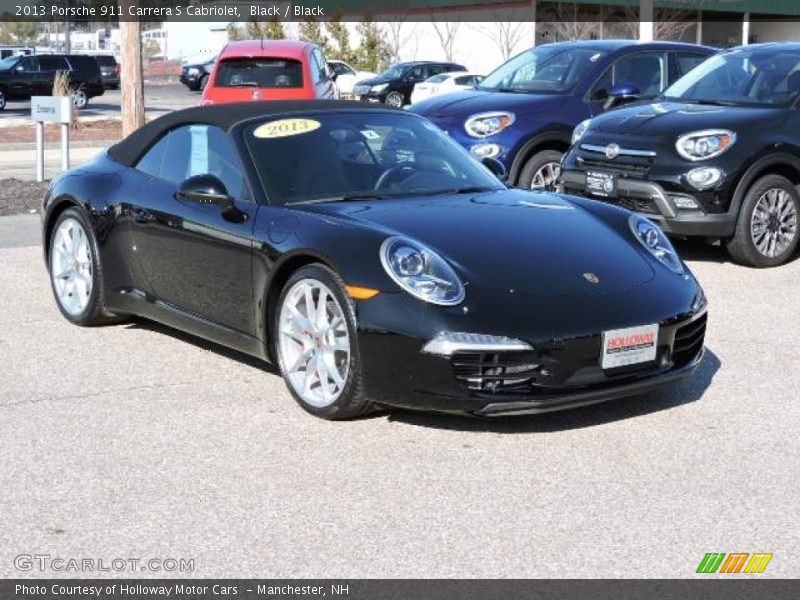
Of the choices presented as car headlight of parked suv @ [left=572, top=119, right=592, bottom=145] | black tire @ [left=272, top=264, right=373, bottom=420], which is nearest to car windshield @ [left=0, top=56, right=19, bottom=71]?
car headlight of parked suv @ [left=572, top=119, right=592, bottom=145]

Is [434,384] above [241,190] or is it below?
below

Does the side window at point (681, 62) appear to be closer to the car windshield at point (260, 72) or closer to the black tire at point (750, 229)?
the black tire at point (750, 229)

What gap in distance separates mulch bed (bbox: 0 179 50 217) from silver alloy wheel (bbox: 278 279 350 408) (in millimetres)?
7866

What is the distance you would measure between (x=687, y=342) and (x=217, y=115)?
2.69m

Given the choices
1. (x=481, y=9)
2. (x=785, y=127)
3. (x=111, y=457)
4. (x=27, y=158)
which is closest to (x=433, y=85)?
(x=27, y=158)

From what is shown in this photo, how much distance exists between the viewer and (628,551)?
4.23 meters

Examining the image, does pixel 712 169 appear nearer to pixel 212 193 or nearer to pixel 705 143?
pixel 705 143

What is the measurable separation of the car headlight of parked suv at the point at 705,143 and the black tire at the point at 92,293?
4.44 metres

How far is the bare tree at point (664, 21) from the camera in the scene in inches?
1793

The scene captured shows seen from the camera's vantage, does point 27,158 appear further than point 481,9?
No

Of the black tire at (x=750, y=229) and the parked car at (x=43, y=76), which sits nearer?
the black tire at (x=750, y=229)

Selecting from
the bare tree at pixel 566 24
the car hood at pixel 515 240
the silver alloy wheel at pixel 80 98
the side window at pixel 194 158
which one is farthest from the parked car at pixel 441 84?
the car hood at pixel 515 240

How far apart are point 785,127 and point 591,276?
4.85 meters

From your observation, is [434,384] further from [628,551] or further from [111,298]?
[111,298]
